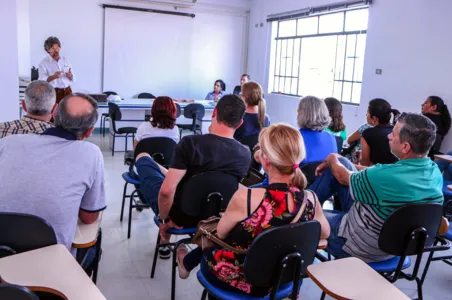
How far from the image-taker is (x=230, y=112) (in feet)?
7.51

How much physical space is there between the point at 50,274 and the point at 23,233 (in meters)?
0.23

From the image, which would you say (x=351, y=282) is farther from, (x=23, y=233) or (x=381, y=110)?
(x=381, y=110)

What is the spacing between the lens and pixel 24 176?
1.61 meters

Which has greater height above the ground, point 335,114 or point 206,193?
point 335,114

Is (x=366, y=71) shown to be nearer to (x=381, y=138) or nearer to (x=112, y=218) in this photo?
(x=381, y=138)

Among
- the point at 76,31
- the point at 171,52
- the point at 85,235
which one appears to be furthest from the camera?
the point at 171,52

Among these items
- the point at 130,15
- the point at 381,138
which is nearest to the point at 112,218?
the point at 381,138

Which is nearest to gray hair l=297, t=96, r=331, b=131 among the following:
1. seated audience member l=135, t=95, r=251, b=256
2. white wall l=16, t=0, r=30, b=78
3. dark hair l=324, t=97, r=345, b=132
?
seated audience member l=135, t=95, r=251, b=256

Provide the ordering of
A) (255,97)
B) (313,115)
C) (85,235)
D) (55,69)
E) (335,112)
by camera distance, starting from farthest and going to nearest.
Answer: (55,69) → (255,97) → (335,112) → (313,115) → (85,235)

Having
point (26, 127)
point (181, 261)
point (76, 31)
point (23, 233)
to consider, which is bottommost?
point (181, 261)

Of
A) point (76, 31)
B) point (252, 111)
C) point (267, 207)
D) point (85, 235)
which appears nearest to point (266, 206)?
point (267, 207)

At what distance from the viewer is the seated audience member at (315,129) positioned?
2.78m

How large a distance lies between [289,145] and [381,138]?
6.39 ft

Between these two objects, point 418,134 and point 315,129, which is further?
Result: point 315,129
